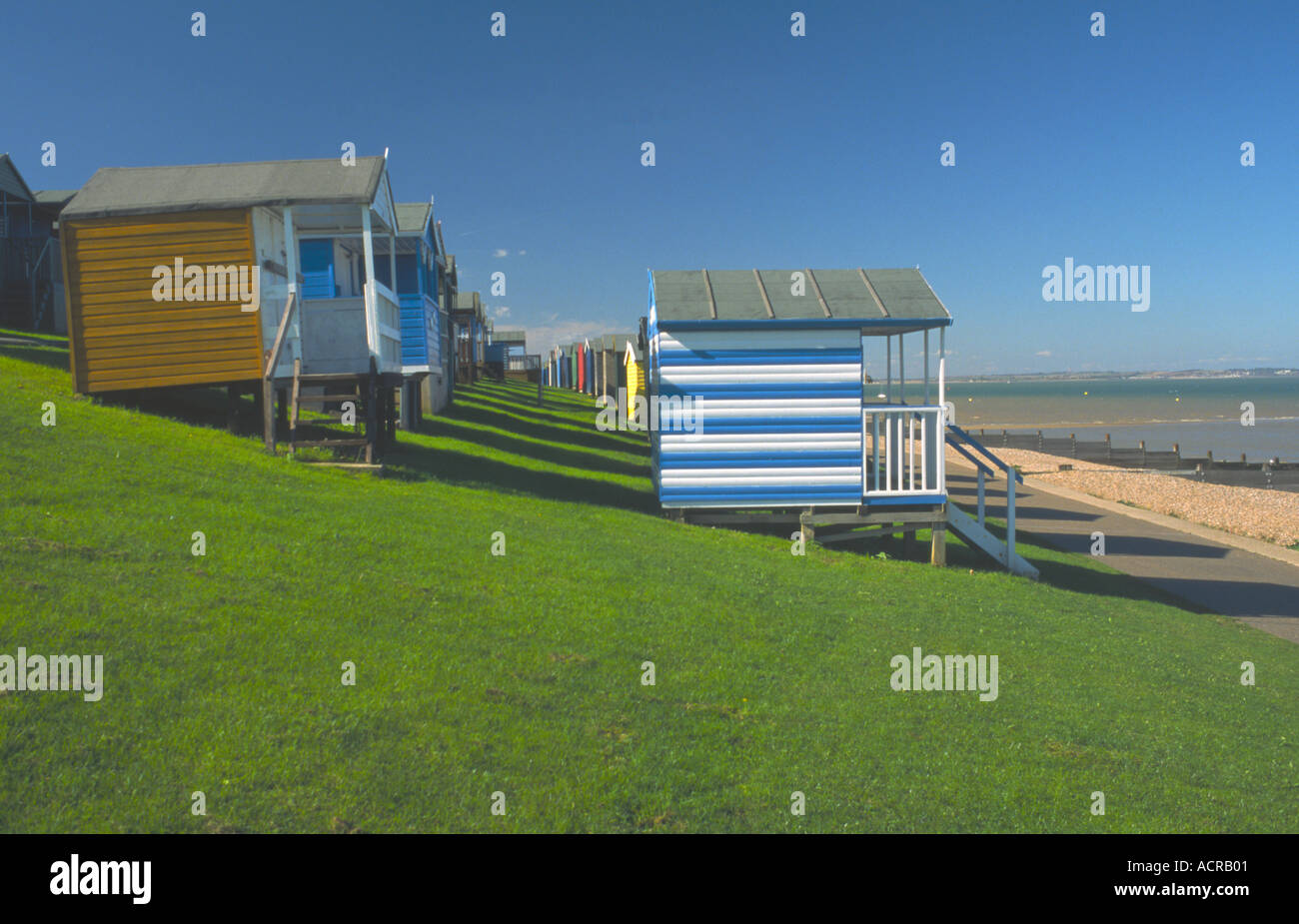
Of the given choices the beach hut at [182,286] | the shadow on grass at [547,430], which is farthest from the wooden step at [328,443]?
the shadow on grass at [547,430]

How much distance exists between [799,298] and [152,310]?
9.79 meters

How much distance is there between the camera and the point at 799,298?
14.0 metres

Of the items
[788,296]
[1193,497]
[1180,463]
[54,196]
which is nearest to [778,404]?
[788,296]

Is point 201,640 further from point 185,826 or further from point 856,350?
point 856,350

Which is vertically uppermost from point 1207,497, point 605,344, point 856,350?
point 605,344

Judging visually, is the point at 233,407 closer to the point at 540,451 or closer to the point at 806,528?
the point at 540,451

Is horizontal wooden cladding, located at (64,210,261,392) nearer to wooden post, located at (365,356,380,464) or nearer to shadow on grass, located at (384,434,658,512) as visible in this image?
→ wooden post, located at (365,356,380,464)

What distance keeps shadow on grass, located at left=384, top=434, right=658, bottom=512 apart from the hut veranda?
154 cm

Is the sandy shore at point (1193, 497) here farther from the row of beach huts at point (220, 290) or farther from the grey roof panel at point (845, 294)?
the row of beach huts at point (220, 290)

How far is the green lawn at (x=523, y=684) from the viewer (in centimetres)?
471

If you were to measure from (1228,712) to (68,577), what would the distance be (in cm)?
907

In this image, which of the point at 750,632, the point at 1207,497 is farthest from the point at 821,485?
the point at 1207,497

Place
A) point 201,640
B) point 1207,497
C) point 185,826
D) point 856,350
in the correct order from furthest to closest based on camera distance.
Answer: point 1207,497
point 856,350
point 201,640
point 185,826
